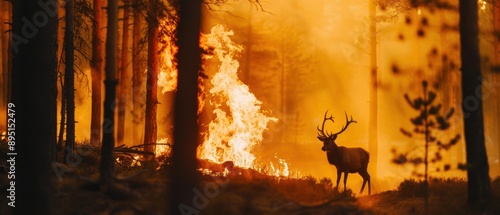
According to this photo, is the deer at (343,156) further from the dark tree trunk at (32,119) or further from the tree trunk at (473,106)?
the dark tree trunk at (32,119)

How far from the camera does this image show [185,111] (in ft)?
20.5

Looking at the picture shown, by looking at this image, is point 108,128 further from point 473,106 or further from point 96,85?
point 96,85

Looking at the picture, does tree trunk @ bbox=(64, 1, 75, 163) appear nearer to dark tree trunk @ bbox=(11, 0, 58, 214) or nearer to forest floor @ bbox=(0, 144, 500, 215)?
forest floor @ bbox=(0, 144, 500, 215)

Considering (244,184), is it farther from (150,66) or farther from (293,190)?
(150,66)

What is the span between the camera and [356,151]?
15766 millimetres

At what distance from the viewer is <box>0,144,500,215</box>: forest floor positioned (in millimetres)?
8078

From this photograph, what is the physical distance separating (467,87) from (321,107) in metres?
36.7

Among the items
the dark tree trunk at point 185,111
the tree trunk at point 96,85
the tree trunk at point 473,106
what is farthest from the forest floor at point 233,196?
the tree trunk at point 96,85

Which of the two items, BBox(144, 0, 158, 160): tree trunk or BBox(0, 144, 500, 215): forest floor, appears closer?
BBox(0, 144, 500, 215): forest floor

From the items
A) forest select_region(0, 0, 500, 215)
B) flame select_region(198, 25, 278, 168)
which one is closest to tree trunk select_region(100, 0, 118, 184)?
forest select_region(0, 0, 500, 215)

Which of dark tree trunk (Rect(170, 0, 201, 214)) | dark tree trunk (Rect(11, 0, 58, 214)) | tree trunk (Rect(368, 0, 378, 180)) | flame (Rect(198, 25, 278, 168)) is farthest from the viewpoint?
tree trunk (Rect(368, 0, 378, 180))

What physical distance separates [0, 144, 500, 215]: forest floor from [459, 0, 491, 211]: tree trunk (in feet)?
1.40

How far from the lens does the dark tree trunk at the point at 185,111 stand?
20.5 ft

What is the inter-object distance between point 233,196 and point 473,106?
5512 millimetres
